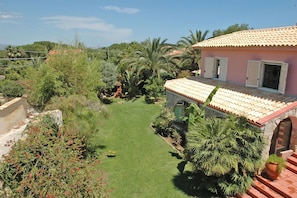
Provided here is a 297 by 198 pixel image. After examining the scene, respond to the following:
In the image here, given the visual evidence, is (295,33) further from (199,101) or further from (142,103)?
(142,103)

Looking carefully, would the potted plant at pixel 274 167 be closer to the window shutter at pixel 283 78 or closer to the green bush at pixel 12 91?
the window shutter at pixel 283 78

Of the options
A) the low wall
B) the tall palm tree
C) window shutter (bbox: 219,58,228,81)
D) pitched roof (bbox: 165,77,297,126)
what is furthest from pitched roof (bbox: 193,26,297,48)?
the low wall

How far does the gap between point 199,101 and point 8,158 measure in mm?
12031

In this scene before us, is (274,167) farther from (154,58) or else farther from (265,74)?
(154,58)

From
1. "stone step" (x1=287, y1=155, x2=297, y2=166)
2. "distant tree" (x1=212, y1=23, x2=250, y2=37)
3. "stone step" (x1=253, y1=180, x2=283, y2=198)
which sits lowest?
"stone step" (x1=253, y1=180, x2=283, y2=198)

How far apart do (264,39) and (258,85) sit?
322cm

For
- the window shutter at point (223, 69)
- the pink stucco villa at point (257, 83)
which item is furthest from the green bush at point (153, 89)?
the window shutter at point (223, 69)

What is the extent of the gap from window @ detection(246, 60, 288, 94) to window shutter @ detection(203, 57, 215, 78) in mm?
4736

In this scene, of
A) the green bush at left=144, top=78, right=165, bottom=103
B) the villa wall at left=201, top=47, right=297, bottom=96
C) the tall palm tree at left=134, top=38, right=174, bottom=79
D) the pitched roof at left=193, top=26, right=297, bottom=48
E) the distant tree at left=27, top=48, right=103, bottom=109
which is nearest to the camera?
the villa wall at left=201, top=47, right=297, bottom=96

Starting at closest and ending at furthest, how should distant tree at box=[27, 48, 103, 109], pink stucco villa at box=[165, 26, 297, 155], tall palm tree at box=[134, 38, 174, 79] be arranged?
pink stucco villa at box=[165, 26, 297, 155] < distant tree at box=[27, 48, 103, 109] < tall palm tree at box=[134, 38, 174, 79]

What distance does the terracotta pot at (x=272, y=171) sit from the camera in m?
11.3

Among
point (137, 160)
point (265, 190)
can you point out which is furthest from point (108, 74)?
point (265, 190)

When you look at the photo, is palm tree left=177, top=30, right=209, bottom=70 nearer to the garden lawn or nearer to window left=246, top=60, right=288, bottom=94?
the garden lawn

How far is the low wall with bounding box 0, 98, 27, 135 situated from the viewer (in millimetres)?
13700
